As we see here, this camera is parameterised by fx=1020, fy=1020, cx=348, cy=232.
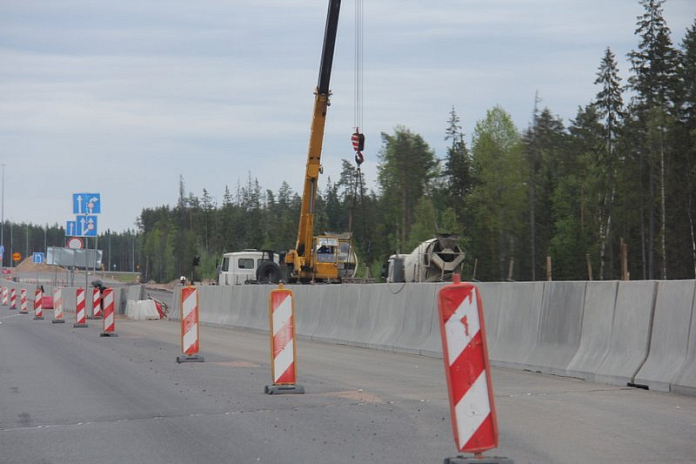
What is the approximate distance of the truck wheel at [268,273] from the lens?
137ft

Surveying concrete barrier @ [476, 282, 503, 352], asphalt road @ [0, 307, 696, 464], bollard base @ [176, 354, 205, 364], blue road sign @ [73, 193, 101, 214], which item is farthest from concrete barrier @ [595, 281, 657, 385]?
blue road sign @ [73, 193, 101, 214]

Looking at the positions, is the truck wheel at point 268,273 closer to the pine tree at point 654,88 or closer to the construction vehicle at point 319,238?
the construction vehicle at point 319,238

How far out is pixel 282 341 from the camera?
11703mm

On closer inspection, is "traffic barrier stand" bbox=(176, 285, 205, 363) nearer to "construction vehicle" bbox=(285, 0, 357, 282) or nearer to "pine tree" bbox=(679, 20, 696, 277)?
"construction vehicle" bbox=(285, 0, 357, 282)

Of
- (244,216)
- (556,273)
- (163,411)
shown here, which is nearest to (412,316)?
(163,411)

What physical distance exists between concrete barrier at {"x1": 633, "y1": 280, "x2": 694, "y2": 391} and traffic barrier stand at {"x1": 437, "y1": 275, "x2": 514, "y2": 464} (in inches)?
210

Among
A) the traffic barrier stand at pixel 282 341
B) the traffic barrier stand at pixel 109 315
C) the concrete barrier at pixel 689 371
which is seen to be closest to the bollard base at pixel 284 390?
the traffic barrier stand at pixel 282 341

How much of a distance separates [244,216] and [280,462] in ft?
564

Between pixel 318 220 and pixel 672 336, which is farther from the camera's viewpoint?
pixel 318 220

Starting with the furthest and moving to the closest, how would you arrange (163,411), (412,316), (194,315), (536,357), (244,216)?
(244,216), (412,316), (194,315), (536,357), (163,411)

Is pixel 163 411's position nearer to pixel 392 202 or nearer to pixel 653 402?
pixel 653 402

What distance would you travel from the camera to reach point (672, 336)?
11.1 metres

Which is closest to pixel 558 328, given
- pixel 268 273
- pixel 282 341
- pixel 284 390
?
pixel 282 341

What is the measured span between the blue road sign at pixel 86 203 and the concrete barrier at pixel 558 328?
33.2 meters
